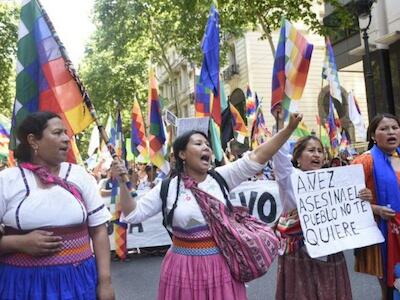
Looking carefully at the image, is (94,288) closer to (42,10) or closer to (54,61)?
(54,61)

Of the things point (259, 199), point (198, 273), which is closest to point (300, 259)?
point (198, 273)

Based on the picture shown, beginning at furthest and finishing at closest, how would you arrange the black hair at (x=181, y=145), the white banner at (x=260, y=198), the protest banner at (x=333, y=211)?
1. the white banner at (x=260, y=198)
2. the protest banner at (x=333, y=211)
3. the black hair at (x=181, y=145)

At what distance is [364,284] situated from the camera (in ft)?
18.0

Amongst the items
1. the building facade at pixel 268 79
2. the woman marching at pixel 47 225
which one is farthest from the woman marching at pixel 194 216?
the building facade at pixel 268 79

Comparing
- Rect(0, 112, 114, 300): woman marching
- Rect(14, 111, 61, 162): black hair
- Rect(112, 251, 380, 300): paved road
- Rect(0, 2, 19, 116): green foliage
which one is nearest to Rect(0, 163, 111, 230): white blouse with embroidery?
Rect(0, 112, 114, 300): woman marching

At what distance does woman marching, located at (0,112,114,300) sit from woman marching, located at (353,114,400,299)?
2.14 meters

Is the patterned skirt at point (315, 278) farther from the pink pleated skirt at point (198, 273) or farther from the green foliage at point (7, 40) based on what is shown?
the green foliage at point (7, 40)

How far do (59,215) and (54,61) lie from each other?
3.96 feet

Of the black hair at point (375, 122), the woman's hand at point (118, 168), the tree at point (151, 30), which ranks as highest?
the tree at point (151, 30)

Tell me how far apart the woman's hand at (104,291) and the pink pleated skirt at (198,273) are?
0.46 metres

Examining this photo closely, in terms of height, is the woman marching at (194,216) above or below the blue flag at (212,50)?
below

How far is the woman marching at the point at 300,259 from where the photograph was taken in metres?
3.40

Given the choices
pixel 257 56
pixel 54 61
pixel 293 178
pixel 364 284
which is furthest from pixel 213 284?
pixel 257 56

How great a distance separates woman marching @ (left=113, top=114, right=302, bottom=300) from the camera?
2850mm
